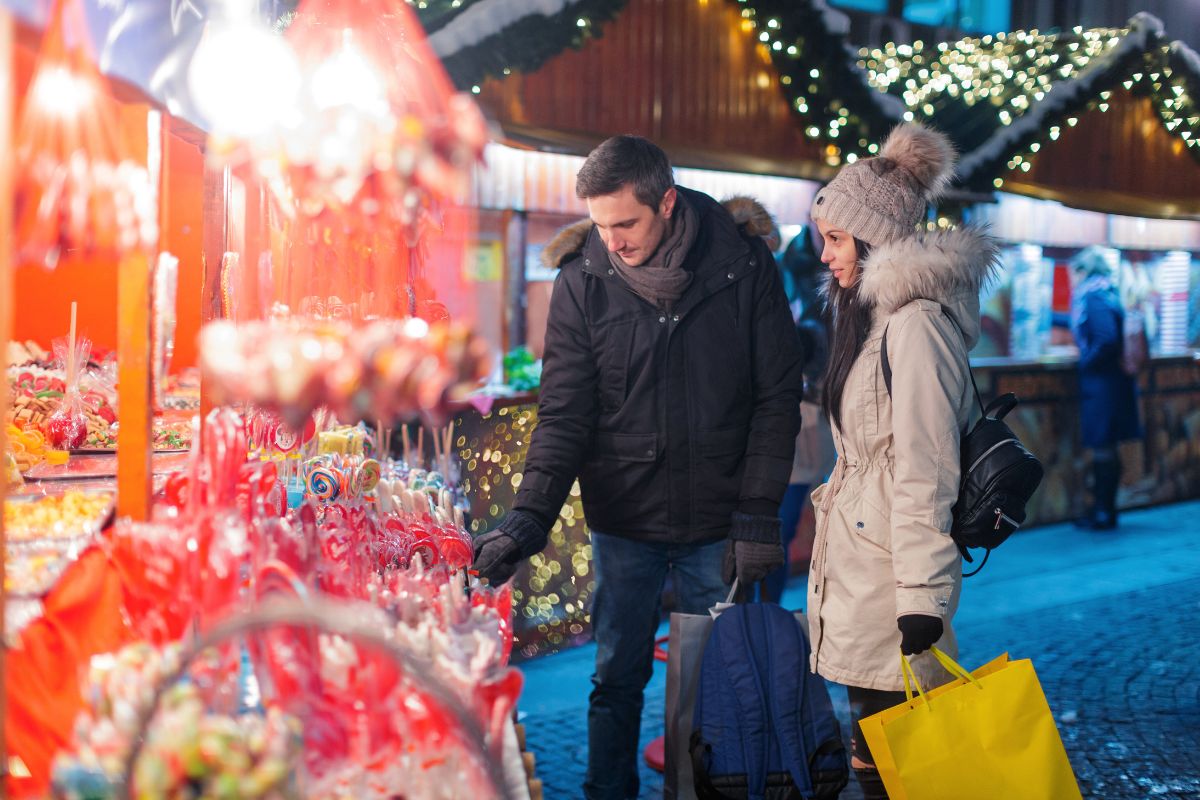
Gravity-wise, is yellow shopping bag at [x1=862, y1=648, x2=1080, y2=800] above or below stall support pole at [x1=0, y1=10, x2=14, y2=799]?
below

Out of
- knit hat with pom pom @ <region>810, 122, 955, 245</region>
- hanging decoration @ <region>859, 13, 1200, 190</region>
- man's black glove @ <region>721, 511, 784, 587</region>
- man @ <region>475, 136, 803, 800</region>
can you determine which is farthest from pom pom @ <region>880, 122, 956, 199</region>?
hanging decoration @ <region>859, 13, 1200, 190</region>

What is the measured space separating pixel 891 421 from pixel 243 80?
6.05 ft

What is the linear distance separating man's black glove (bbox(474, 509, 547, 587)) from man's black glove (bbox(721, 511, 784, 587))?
0.54 metres

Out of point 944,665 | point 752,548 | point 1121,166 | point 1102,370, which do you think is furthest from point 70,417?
point 1121,166

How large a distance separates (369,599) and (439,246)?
5.11 feet

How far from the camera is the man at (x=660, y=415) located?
331 cm

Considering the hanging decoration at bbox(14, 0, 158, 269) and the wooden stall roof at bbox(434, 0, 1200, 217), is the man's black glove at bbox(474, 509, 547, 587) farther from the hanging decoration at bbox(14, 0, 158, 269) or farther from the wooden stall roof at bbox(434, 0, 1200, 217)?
the wooden stall roof at bbox(434, 0, 1200, 217)

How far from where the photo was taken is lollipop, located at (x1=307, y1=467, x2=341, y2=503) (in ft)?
9.31

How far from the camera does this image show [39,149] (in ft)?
5.11

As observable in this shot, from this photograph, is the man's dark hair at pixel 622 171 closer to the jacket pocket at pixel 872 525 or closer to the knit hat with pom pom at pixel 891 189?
the knit hat with pom pom at pixel 891 189

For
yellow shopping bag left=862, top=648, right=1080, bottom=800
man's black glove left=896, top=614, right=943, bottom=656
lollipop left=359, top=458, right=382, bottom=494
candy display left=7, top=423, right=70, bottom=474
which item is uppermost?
candy display left=7, top=423, right=70, bottom=474

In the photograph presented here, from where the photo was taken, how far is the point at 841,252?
10.1 ft

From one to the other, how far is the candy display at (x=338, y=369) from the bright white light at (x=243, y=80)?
0.31 meters

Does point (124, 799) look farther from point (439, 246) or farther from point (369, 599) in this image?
point (439, 246)
